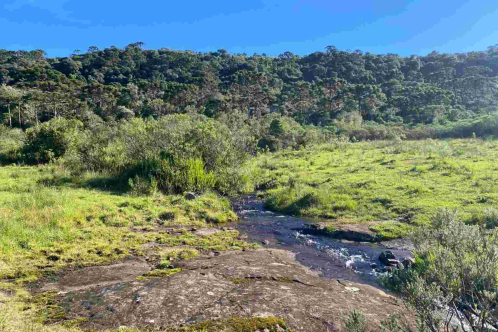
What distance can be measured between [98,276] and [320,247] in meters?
8.37

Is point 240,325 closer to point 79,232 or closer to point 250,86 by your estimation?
point 79,232

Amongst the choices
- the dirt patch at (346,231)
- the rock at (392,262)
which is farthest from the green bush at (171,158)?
the rock at (392,262)

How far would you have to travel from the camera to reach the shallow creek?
33.2 ft

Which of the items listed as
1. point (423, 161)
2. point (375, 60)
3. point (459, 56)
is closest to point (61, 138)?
point (423, 161)

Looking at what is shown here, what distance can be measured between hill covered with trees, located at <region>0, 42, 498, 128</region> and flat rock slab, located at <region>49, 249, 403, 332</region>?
191ft

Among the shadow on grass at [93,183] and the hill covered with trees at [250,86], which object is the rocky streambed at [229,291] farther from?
the hill covered with trees at [250,86]

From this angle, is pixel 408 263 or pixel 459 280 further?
pixel 408 263

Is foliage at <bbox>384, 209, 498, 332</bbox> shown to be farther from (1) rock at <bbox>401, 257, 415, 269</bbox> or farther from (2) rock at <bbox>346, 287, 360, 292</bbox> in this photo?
(1) rock at <bbox>401, 257, 415, 269</bbox>

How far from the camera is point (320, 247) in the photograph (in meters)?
12.5

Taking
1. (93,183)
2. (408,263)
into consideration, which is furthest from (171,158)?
(408,263)

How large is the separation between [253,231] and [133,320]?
8809mm

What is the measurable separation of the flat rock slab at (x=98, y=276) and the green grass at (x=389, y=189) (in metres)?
10.4

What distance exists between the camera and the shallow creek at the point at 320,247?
1013cm

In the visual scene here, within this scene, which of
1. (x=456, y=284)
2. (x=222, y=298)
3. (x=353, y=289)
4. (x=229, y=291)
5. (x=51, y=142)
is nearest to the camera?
(x=456, y=284)
